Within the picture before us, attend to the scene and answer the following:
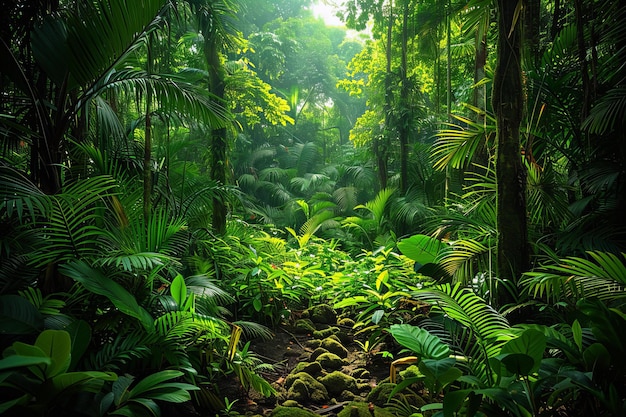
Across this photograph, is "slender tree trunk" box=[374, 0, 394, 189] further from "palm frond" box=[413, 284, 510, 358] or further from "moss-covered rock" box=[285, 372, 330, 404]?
"moss-covered rock" box=[285, 372, 330, 404]

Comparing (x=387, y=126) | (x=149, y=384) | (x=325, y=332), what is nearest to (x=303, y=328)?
(x=325, y=332)

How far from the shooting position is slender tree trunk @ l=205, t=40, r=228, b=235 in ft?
18.3

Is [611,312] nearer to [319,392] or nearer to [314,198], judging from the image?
[319,392]

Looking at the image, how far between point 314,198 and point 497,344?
911 centimetres

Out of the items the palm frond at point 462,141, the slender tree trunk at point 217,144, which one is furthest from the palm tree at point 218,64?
the palm frond at point 462,141

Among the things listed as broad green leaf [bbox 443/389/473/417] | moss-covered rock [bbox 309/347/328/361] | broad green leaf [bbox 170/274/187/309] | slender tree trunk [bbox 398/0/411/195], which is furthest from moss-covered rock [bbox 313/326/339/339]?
slender tree trunk [bbox 398/0/411/195]

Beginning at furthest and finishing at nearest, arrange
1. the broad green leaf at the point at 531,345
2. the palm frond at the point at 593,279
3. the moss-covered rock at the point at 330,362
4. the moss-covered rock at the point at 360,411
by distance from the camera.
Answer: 1. the moss-covered rock at the point at 330,362
2. the moss-covered rock at the point at 360,411
3. the palm frond at the point at 593,279
4. the broad green leaf at the point at 531,345

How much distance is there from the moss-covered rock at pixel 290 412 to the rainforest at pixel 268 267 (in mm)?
12

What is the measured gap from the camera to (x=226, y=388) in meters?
2.94

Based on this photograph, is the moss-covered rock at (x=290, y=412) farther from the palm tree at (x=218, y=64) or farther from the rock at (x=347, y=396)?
the palm tree at (x=218, y=64)

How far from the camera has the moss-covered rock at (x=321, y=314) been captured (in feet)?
15.1

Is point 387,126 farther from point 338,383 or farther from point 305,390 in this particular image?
point 305,390

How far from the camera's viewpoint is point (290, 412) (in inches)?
102

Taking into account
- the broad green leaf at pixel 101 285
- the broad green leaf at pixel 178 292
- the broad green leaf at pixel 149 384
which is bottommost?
the broad green leaf at pixel 149 384
